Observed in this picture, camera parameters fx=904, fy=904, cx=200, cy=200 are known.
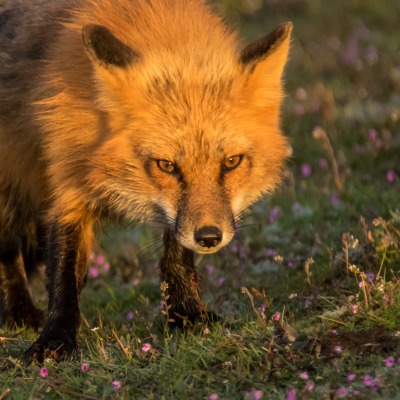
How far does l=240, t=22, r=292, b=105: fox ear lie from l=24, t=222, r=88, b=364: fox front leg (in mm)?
1392

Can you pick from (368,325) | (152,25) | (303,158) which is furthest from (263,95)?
(303,158)

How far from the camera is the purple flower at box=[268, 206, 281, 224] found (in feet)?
25.6

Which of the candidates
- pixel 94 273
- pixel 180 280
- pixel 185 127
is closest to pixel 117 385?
pixel 185 127

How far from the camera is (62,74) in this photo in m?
5.39

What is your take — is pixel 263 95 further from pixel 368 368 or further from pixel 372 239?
pixel 368 368

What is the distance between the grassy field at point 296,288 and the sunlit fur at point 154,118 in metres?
0.63

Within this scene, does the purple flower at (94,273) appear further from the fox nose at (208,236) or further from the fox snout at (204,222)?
the fox nose at (208,236)

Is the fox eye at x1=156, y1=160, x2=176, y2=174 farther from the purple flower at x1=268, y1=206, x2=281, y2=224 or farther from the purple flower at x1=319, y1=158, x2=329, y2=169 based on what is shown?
the purple flower at x1=319, y1=158, x2=329, y2=169

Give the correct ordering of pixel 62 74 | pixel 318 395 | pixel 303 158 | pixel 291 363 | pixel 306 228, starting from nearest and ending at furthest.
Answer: pixel 318 395 → pixel 291 363 → pixel 62 74 → pixel 306 228 → pixel 303 158

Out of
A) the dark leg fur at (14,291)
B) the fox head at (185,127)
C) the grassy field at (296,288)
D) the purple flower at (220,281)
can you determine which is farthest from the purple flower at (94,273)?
the fox head at (185,127)

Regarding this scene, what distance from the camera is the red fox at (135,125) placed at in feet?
16.6

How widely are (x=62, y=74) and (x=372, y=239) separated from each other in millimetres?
2285

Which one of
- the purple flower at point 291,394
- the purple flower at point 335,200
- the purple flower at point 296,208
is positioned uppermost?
the purple flower at point 291,394

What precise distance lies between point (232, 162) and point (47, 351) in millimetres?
1519
